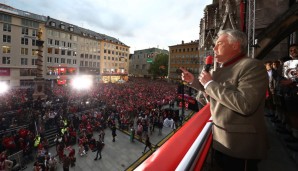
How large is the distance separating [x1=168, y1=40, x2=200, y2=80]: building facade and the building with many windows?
2343 cm

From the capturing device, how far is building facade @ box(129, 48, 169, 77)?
92.8m

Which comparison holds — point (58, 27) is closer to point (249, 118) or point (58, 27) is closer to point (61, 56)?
point (61, 56)

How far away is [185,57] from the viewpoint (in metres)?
Result: 68.0

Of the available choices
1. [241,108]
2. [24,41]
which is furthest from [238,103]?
[24,41]

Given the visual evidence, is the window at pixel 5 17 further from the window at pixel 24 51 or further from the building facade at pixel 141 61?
the building facade at pixel 141 61

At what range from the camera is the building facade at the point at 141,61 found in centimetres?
9281

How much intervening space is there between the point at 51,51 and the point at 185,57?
158ft

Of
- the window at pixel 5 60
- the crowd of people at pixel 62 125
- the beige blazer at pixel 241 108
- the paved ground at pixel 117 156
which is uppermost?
the window at pixel 5 60

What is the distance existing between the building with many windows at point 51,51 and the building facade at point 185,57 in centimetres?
2343

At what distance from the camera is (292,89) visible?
375 cm

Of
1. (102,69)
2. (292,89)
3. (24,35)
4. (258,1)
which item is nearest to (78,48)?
(102,69)

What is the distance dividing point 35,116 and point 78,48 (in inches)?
1785

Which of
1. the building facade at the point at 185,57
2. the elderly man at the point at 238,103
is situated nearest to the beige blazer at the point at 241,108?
the elderly man at the point at 238,103

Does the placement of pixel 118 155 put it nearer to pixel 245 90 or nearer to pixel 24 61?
pixel 245 90
